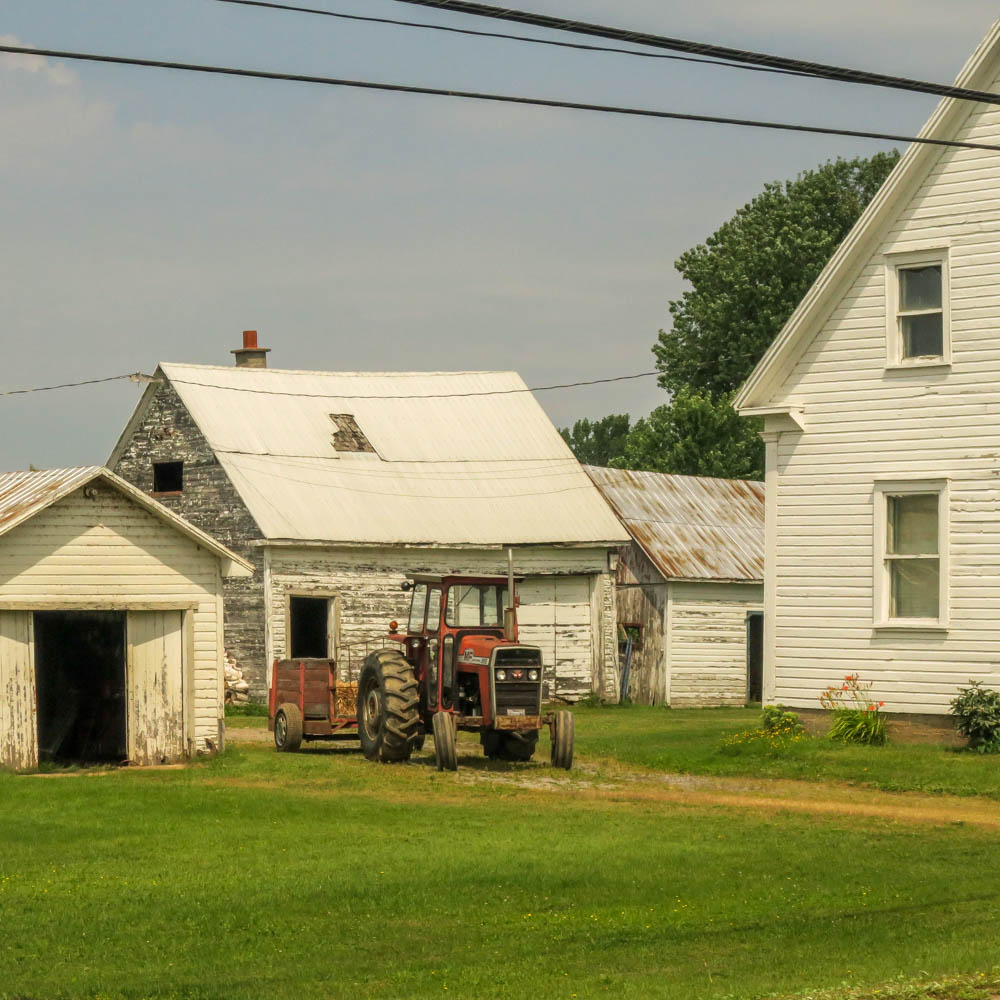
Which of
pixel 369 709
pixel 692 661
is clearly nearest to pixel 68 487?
pixel 369 709

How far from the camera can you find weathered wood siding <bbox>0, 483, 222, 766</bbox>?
2256cm

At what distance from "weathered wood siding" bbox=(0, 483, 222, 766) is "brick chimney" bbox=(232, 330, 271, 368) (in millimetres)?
21174

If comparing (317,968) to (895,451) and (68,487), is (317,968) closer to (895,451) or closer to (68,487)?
(68,487)

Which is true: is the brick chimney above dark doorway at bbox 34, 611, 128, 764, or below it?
above

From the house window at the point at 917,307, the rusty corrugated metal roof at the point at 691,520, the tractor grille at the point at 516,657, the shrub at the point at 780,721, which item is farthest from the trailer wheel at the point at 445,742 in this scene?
the rusty corrugated metal roof at the point at 691,520

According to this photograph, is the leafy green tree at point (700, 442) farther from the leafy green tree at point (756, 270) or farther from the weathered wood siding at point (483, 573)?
the weathered wood siding at point (483, 573)

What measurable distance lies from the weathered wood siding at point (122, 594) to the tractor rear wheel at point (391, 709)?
93.2 inches

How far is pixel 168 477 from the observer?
38.2 meters

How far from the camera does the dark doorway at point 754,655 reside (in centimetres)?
4047

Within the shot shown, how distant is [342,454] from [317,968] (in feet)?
97.4

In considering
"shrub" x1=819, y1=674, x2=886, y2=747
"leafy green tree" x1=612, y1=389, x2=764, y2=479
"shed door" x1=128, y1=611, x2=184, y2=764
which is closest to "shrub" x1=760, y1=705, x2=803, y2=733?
"shrub" x1=819, y1=674, x2=886, y2=747

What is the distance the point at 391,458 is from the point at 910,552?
729 inches

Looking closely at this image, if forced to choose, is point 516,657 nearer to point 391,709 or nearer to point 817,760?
point 391,709

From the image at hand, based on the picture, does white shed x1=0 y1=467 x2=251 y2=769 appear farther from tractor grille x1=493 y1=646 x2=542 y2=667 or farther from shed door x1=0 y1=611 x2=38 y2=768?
tractor grille x1=493 y1=646 x2=542 y2=667
